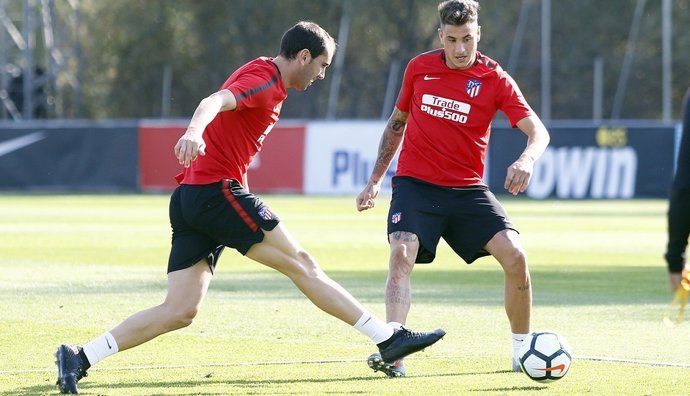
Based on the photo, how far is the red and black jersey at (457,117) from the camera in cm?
844

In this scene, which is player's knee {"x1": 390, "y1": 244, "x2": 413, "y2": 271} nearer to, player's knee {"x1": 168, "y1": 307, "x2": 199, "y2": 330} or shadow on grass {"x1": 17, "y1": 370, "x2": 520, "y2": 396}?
shadow on grass {"x1": 17, "y1": 370, "x2": 520, "y2": 396}

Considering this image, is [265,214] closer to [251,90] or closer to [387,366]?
[251,90]

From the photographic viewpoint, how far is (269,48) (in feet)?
155

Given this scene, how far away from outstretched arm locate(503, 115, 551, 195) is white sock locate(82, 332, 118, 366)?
236cm

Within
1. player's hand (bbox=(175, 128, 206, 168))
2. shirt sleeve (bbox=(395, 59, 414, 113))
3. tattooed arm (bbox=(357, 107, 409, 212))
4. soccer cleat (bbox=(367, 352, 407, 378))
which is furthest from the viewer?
→ tattooed arm (bbox=(357, 107, 409, 212))

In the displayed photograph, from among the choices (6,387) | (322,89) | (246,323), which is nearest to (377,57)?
(322,89)

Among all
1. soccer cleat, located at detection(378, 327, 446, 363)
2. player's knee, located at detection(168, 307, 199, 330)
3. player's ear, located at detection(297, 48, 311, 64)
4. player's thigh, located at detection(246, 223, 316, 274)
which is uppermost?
player's ear, located at detection(297, 48, 311, 64)

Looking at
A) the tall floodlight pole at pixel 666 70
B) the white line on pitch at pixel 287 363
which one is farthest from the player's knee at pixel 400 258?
the tall floodlight pole at pixel 666 70

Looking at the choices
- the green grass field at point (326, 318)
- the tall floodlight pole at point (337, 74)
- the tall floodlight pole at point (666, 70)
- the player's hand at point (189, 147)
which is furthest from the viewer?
the tall floodlight pole at point (337, 74)

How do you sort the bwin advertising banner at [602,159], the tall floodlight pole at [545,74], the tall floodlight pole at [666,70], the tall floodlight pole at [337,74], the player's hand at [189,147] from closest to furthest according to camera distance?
the player's hand at [189,147] < the bwin advertising banner at [602,159] < the tall floodlight pole at [666,70] < the tall floodlight pole at [545,74] < the tall floodlight pole at [337,74]

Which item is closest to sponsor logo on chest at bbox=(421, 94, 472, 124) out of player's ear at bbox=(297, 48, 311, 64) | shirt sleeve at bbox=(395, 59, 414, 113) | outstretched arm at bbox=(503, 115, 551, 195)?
shirt sleeve at bbox=(395, 59, 414, 113)

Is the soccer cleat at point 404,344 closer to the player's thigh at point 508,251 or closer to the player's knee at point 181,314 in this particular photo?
the player's thigh at point 508,251

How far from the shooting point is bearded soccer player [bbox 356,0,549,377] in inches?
324

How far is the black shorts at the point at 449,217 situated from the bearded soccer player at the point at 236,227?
74 cm
